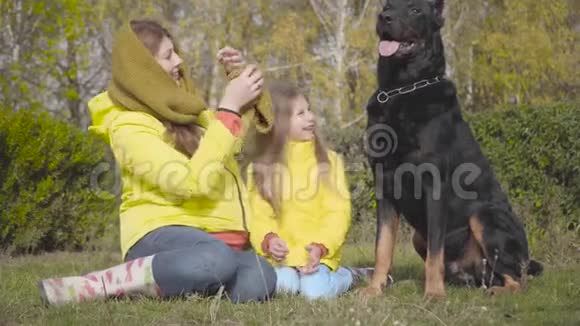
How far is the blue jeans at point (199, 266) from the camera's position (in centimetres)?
356

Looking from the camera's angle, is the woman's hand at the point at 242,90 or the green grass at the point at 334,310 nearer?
the green grass at the point at 334,310

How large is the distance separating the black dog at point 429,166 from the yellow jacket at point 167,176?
83cm

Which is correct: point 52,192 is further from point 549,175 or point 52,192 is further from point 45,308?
point 549,175

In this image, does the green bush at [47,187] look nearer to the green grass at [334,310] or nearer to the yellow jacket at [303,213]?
the green grass at [334,310]

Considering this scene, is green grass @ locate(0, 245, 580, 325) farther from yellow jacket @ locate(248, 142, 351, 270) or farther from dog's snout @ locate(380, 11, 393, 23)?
dog's snout @ locate(380, 11, 393, 23)

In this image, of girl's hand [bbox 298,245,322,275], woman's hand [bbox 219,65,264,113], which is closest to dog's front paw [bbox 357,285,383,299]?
girl's hand [bbox 298,245,322,275]

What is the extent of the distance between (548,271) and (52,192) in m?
4.72

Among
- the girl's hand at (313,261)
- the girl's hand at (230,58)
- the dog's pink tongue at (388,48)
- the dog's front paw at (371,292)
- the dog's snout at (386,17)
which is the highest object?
the dog's snout at (386,17)

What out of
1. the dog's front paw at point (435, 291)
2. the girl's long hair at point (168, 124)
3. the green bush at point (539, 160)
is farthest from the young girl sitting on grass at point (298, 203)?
the green bush at point (539, 160)

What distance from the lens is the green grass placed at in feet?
10.2

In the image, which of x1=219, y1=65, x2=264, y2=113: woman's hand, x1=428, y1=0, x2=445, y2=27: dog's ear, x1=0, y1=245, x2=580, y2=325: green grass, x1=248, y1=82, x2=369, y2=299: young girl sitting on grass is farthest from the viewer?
x1=428, y1=0, x2=445, y2=27: dog's ear

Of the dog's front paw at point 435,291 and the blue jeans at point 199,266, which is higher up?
the blue jeans at point 199,266

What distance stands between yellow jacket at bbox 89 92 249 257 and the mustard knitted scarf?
0.28 ft

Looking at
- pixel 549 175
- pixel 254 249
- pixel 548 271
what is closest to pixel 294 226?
pixel 254 249
